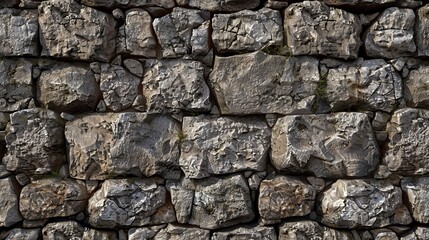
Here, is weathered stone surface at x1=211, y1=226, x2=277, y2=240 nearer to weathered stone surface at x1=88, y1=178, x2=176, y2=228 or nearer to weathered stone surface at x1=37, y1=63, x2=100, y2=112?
weathered stone surface at x1=88, y1=178, x2=176, y2=228

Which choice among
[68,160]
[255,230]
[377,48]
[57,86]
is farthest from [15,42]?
[377,48]

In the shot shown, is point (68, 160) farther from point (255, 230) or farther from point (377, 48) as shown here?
point (377, 48)

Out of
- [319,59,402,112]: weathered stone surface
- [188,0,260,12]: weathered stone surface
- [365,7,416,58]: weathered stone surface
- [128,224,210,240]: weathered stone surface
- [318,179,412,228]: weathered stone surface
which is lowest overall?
[128,224,210,240]: weathered stone surface

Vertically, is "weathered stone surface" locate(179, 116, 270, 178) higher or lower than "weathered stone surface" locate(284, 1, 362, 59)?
lower

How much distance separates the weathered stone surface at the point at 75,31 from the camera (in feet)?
7.74

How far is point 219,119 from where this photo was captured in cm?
237

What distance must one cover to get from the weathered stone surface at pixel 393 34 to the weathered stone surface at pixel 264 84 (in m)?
0.35

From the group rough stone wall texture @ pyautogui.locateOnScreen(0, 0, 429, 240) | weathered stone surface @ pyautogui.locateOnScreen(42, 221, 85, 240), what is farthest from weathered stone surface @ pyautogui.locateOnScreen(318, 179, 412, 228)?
weathered stone surface @ pyautogui.locateOnScreen(42, 221, 85, 240)

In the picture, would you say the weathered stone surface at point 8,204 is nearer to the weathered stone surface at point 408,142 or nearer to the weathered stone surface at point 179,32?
the weathered stone surface at point 179,32

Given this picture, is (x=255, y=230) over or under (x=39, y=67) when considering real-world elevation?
under

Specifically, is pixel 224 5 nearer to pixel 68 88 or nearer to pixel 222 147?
pixel 222 147

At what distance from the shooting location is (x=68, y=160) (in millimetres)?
2424

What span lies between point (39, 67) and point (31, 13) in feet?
0.94

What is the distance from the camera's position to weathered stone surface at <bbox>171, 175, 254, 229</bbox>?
236 centimetres
